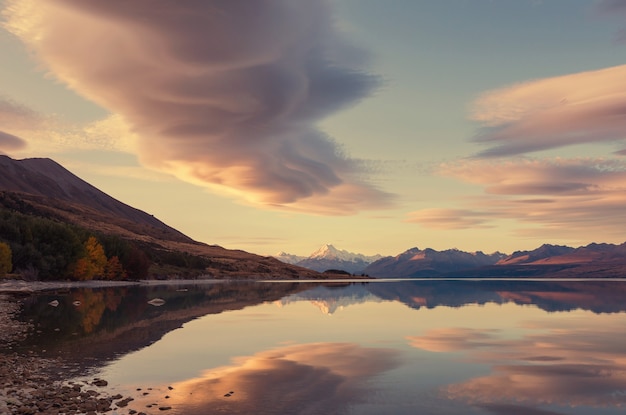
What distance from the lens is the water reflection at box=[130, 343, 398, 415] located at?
2347 cm

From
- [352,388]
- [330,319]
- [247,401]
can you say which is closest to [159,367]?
[247,401]

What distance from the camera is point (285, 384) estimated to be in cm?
2827

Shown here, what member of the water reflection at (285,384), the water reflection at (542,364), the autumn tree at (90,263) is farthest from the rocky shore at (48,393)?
the autumn tree at (90,263)

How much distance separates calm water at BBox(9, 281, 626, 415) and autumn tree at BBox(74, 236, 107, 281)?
4001 inches

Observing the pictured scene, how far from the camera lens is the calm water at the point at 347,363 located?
80.4ft

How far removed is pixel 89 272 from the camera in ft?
541

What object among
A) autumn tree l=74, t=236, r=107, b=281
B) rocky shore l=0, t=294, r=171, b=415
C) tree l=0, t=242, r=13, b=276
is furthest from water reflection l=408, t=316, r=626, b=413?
autumn tree l=74, t=236, r=107, b=281

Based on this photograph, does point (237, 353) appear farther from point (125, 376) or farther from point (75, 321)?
point (75, 321)

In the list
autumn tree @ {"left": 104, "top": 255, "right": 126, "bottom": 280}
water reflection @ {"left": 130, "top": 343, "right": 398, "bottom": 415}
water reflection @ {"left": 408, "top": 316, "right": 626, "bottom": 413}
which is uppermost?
autumn tree @ {"left": 104, "top": 255, "right": 126, "bottom": 280}

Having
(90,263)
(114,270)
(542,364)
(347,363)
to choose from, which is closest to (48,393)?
(347,363)

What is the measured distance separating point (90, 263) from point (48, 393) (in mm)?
154005

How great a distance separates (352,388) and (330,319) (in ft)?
138

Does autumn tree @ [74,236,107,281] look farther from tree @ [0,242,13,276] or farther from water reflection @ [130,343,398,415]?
water reflection @ [130,343,398,415]

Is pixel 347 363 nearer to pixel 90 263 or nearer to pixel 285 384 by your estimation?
pixel 285 384
